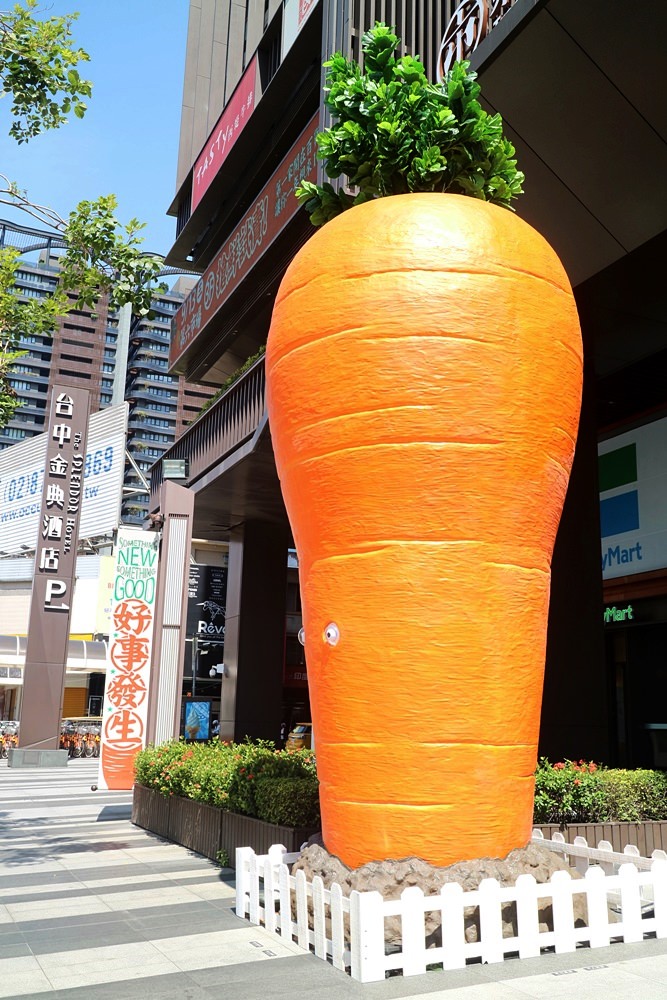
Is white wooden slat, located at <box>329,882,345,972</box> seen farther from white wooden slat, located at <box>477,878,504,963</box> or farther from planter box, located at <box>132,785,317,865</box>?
planter box, located at <box>132,785,317,865</box>

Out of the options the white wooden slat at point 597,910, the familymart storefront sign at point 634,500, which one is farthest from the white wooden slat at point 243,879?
the familymart storefront sign at point 634,500

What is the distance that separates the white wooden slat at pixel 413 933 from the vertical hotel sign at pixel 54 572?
21.0 meters

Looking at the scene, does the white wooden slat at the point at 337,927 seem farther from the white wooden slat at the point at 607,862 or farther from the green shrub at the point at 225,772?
the white wooden slat at the point at 607,862

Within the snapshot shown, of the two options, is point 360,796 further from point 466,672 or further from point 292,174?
point 292,174

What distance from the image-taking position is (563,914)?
5324mm

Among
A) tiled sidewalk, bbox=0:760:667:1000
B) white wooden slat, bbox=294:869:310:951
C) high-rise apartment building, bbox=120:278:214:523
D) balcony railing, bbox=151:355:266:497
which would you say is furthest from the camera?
high-rise apartment building, bbox=120:278:214:523

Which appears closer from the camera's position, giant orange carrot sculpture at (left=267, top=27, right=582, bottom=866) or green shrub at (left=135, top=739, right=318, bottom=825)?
giant orange carrot sculpture at (left=267, top=27, right=582, bottom=866)

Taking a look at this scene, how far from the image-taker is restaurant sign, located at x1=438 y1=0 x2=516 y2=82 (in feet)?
29.6

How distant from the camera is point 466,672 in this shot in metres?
5.59

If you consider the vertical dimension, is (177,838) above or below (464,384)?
below

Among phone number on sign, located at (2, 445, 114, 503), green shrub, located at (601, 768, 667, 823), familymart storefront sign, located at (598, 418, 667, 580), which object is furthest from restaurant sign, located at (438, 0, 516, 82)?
phone number on sign, located at (2, 445, 114, 503)

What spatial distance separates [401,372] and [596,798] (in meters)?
5.17

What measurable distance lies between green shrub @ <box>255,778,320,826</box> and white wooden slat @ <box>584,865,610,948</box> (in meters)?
2.95

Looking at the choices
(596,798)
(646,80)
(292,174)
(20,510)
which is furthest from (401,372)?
(20,510)
